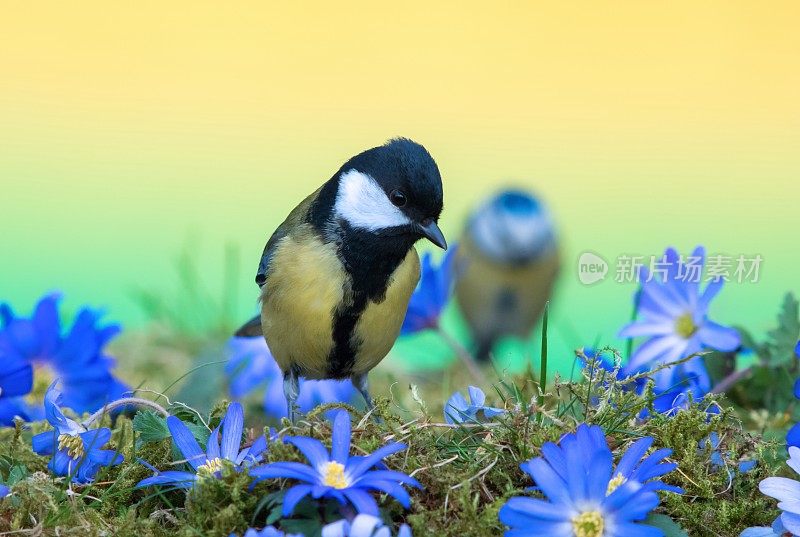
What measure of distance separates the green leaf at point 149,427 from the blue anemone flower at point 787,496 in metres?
0.89

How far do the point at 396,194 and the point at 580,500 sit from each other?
32.1 inches

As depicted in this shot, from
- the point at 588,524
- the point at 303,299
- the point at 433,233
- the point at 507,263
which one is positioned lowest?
the point at 507,263

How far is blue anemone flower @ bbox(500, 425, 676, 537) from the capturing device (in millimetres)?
1204

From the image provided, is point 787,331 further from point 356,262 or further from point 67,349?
point 67,349

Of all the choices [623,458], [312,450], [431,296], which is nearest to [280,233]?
[431,296]

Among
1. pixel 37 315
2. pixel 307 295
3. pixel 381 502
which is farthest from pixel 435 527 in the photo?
pixel 37 315

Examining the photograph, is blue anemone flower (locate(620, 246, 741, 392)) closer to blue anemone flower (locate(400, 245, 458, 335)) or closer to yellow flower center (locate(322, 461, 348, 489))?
blue anemone flower (locate(400, 245, 458, 335))

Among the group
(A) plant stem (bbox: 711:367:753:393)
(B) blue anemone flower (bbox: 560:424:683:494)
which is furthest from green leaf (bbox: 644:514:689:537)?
(A) plant stem (bbox: 711:367:753:393)

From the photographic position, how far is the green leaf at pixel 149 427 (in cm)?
152

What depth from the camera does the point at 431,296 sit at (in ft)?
Answer: 8.16

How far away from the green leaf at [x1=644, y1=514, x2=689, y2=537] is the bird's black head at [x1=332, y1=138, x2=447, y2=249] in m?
0.71

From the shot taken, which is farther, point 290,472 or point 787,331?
point 787,331

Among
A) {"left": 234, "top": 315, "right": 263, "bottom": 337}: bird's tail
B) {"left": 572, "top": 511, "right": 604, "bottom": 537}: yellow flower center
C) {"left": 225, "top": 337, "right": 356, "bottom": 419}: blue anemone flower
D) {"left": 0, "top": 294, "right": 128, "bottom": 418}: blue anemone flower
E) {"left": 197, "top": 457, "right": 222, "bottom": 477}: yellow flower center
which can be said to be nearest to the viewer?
{"left": 572, "top": 511, "right": 604, "bottom": 537}: yellow flower center

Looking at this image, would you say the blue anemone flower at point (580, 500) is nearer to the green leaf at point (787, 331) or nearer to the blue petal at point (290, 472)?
the blue petal at point (290, 472)
